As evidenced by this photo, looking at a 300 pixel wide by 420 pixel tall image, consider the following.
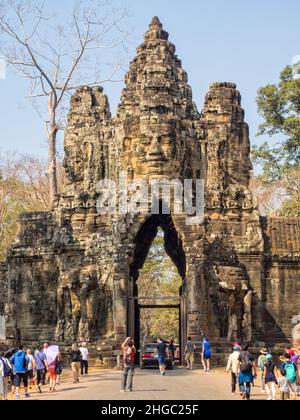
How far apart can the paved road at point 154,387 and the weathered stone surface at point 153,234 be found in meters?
3.70

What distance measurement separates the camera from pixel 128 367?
21.1m

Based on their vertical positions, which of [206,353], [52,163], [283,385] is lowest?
[283,385]

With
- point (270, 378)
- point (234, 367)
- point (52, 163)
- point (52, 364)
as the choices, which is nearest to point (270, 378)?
point (270, 378)

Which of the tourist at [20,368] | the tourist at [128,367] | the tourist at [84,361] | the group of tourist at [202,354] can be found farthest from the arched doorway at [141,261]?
the tourist at [128,367]

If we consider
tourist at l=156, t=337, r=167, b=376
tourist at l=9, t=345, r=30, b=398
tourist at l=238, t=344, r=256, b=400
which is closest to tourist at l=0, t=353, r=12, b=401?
tourist at l=9, t=345, r=30, b=398

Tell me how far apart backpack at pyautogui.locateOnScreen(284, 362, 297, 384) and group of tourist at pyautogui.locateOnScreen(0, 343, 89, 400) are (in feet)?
20.7

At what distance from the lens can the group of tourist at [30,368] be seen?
2148cm

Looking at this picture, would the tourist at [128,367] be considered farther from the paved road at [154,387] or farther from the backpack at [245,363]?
the backpack at [245,363]

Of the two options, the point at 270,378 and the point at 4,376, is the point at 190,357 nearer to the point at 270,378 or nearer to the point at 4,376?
the point at 270,378

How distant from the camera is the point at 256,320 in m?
33.9

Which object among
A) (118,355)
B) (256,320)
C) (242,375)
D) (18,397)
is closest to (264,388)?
(242,375)

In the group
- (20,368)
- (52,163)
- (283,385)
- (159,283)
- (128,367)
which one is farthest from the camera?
(159,283)

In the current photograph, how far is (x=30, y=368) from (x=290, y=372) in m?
7.20
